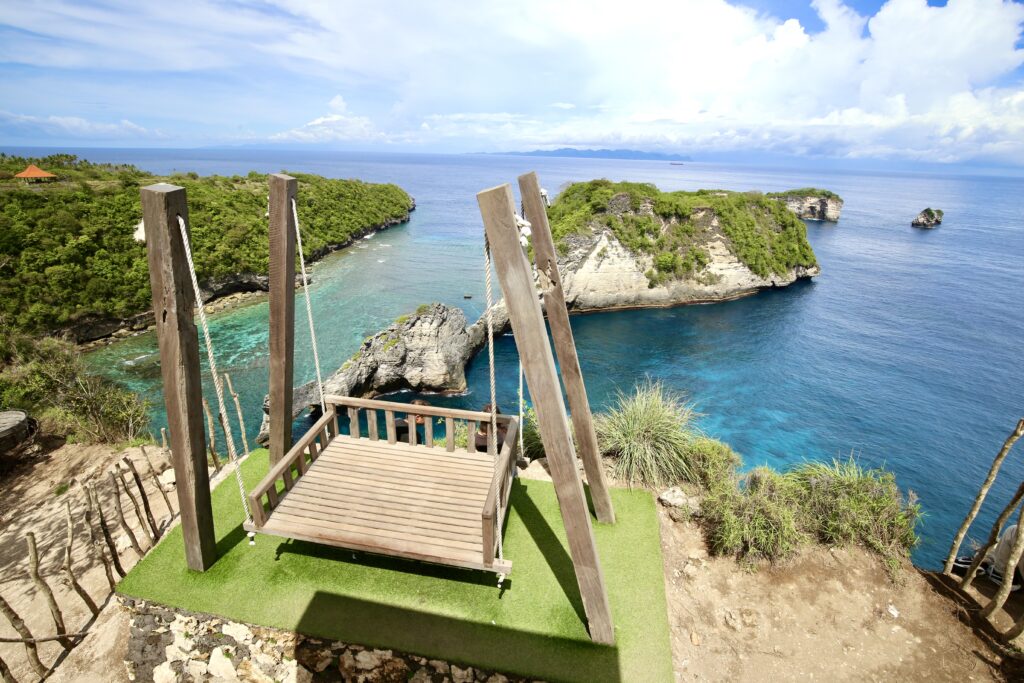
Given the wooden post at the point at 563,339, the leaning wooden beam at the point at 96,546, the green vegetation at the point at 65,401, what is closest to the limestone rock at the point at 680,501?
the wooden post at the point at 563,339

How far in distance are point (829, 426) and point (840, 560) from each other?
13891 millimetres

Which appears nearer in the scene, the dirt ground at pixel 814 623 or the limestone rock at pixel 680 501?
the dirt ground at pixel 814 623

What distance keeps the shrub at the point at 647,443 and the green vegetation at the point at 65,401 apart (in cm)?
1163

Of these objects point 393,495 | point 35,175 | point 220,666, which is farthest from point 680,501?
point 35,175

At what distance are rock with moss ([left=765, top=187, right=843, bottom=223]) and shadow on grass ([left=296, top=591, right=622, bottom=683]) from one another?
7726 cm

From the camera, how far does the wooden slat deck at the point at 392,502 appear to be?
4.61 metres

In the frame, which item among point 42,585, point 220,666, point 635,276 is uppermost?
point 42,585

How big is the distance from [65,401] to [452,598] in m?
13.6

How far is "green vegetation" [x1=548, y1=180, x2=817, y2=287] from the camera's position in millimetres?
30203

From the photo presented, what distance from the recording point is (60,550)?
24.0ft

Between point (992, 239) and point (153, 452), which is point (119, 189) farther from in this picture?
point (992, 239)

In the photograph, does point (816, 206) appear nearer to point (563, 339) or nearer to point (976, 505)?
Result: point (976, 505)

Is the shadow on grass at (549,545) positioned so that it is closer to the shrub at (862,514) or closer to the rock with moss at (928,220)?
the shrub at (862,514)

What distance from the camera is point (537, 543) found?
18.2 feet
